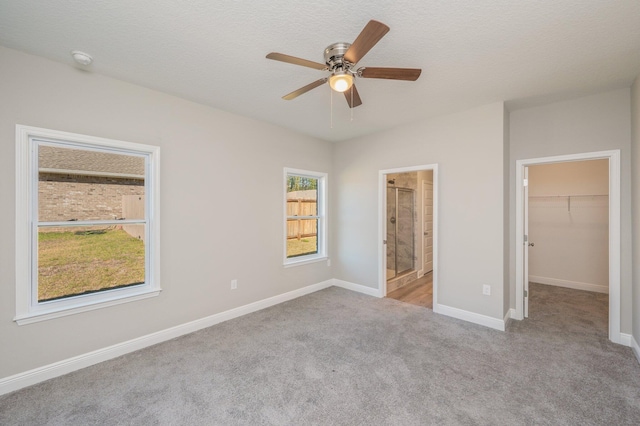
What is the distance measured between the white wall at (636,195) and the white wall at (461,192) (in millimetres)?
1035

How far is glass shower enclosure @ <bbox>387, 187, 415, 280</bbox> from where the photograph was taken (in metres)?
4.86

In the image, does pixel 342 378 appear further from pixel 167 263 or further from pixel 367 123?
pixel 367 123

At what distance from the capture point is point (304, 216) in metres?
4.62

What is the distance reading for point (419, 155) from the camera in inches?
149

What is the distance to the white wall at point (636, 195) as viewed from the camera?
8.02ft

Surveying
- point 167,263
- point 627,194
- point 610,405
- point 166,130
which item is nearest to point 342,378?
point 610,405

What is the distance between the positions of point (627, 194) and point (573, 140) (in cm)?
76

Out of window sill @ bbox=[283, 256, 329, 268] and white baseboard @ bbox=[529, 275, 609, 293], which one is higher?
window sill @ bbox=[283, 256, 329, 268]

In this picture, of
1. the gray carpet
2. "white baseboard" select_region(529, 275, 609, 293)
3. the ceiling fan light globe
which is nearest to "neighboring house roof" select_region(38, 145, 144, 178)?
the gray carpet

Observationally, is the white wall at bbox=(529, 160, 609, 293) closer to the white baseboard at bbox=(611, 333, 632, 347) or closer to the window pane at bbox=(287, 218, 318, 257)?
the white baseboard at bbox=(611, 333, 632, 347)

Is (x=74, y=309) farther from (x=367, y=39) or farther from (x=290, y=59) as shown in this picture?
(x=367, y=39)

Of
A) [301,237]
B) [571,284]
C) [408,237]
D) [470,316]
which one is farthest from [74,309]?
[571,284]

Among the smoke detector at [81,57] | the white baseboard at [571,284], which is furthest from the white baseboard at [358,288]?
the smoke detector at [81,57]

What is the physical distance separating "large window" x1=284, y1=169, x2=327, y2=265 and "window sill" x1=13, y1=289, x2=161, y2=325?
77.0 inches
